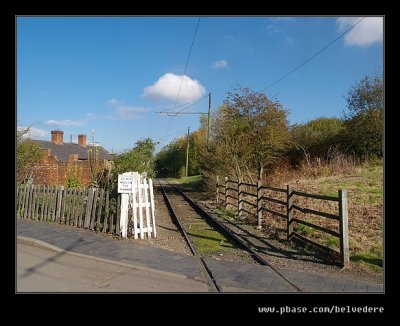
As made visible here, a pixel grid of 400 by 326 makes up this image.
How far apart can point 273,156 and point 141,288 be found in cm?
2088

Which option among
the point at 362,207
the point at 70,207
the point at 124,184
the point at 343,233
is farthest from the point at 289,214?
the point at 70,207

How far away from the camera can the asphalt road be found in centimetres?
565

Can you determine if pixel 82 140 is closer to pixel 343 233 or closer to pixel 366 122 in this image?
pixel 366 122

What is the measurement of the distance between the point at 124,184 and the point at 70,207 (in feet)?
8.38

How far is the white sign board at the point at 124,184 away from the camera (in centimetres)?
954

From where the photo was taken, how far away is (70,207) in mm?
11141

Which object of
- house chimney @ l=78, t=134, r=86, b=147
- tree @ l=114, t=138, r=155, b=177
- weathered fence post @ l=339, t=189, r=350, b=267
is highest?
house chimney @ l=78, t=134, r=86, b=147

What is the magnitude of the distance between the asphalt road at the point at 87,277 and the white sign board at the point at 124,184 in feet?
7.97

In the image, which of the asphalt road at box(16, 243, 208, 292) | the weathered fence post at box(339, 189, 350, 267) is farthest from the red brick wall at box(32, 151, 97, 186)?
the weathered fence post at box(339, 189, 350, 267)

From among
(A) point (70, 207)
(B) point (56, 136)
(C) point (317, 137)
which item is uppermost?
(B) point (56, 136)

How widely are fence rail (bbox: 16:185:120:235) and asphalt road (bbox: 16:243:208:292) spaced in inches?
105

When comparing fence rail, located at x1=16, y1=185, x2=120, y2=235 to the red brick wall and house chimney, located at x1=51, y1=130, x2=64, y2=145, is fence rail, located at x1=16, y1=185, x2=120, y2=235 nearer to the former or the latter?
Answer: the red brick wall
